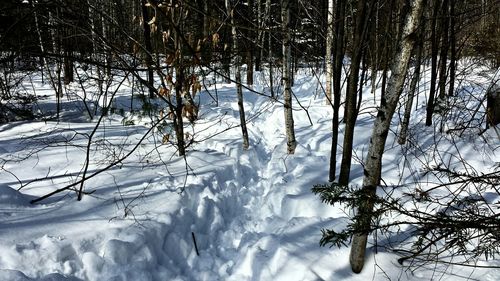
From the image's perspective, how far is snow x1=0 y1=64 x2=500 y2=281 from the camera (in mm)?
3148

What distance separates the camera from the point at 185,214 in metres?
4.47

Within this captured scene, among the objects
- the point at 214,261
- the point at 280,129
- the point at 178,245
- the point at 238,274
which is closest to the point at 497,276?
the point at 238,274

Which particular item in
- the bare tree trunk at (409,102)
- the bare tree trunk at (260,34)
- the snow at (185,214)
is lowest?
the snow at (185,214)

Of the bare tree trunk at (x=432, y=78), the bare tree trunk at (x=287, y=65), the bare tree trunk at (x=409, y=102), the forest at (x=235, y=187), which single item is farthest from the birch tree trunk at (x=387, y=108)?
the bare tree trunk at (x=432, y=78)

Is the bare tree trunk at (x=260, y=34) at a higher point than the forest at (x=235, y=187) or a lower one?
higher

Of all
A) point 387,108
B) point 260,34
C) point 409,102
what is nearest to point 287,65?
point 409,102

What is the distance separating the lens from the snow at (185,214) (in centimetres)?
315

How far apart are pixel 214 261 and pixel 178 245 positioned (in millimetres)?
478

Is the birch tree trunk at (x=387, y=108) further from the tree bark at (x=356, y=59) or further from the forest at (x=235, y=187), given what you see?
the tree bark at (x=356, y=59)

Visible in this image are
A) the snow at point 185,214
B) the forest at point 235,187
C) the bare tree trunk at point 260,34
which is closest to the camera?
the forest at point 235,187

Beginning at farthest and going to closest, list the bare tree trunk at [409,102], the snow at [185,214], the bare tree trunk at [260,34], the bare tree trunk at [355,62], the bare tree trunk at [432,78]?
the bare tree trunk at [432,78], the bare tree trunk at [409,102], the bare tree trunk at [355,62], the snow at [185,214], the bare tree trunk at [260,34]

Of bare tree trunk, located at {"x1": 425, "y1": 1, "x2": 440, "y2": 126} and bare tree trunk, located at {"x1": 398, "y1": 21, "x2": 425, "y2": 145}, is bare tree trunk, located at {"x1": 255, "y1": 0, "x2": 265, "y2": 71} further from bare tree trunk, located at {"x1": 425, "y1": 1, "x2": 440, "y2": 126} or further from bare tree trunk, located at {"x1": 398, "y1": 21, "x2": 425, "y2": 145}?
bare tree trunk, located at {"x1": 425, "y1": 1, "x2": 440, "y2": 126}


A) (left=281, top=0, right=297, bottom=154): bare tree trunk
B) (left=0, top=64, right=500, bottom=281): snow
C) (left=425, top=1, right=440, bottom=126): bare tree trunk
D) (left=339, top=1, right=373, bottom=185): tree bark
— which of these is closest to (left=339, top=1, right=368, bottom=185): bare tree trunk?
(left=339, top=1, right=373, bottom=185): tree bark

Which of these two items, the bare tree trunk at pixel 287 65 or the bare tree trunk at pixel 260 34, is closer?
the bare tree trunk at pixel 260 34
